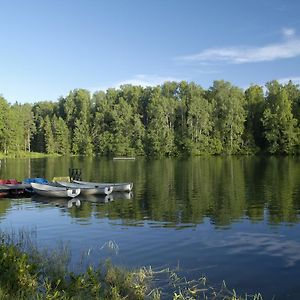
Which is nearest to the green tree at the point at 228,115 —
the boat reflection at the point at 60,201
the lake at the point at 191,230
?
the lake at the point at 191,230

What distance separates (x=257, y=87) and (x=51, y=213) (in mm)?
125454

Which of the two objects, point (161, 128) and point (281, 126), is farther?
point (161, 128)

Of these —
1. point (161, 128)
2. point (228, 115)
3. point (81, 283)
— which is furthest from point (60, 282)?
point (161, 128)

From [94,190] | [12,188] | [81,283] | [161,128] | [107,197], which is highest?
[161,128]

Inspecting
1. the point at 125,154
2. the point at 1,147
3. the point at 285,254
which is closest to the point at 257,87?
the point at 125,154

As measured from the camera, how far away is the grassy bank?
13852mm

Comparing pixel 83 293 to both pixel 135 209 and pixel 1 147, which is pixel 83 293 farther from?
pixel 1 147

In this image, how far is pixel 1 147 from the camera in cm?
14750

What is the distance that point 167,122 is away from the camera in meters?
148

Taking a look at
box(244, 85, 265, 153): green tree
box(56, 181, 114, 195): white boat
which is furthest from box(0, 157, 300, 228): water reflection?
box(244, 85, 265, 153): green tree

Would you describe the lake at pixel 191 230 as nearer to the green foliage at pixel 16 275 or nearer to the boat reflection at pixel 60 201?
the boat reflection at pixel 60 201

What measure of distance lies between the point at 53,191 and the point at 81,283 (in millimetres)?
33917

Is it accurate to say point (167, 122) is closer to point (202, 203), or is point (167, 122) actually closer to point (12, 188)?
point (12, 188)

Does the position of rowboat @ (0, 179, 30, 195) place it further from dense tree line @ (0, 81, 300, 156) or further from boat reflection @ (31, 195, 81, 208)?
dense tree line @ (0, 81, 300, 156)
